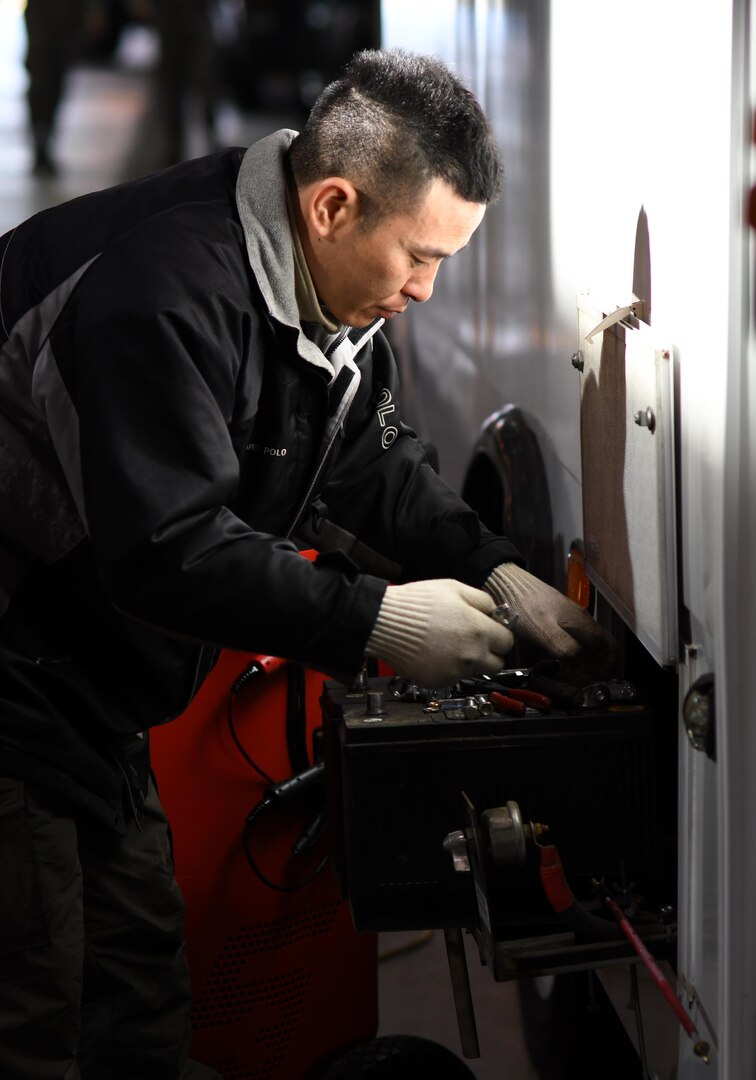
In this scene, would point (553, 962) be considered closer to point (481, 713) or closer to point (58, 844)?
point (481, 713)

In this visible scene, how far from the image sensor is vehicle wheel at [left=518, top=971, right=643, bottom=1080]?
2320 millimetres

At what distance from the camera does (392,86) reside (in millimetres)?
1629

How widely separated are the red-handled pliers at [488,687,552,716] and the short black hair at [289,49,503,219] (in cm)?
63

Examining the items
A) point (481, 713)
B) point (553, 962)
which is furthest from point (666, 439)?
point (553, 962)

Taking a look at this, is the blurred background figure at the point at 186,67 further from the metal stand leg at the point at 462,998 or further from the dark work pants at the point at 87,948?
the metal stand leg at the point at 462,998

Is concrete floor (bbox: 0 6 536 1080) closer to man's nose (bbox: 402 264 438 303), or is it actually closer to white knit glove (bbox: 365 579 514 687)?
man's nose (bbox: 402 264 438 303)

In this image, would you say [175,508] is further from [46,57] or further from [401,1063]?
[46,57]

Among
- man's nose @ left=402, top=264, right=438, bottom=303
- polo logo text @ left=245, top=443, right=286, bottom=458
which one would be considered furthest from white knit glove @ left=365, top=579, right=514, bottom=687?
man's nose @ left=402, top=264, right=438, bottom=303

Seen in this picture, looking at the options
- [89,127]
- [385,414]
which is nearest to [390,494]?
[385,414]

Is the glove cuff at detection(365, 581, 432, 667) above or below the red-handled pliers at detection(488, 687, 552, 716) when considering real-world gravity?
above

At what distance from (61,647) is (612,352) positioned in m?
0.83

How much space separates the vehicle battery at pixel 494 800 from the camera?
1524mm

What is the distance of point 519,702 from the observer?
1.58 metres

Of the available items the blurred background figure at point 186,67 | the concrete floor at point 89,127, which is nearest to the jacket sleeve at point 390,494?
the concrete floor at point 89,127
